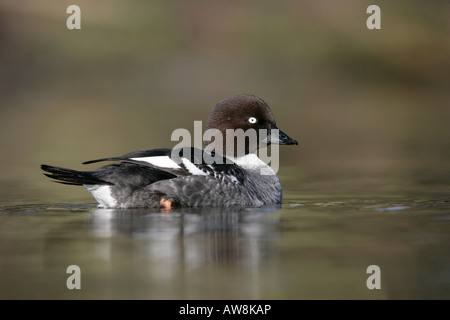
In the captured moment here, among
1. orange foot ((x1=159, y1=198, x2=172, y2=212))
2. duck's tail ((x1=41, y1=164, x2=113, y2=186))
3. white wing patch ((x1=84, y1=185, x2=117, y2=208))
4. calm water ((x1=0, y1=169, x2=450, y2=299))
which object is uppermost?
duck's tail ((x1=41, y1=164, x2=113, y2=186))

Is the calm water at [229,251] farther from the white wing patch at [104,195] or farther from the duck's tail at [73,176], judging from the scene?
the duck's tail at [73,176]

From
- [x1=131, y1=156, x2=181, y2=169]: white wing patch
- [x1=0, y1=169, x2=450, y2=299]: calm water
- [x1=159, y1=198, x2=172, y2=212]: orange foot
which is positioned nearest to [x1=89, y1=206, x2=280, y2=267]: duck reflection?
[x1=0, y1=169, x2=450, y2=299]: calm water

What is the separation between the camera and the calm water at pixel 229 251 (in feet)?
18.4

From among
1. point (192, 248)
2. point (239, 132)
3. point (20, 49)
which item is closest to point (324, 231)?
point (192, 248)

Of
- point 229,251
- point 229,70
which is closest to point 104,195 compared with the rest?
point 229,251

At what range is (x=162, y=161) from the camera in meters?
8.72

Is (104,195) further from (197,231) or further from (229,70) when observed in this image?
(229,70)

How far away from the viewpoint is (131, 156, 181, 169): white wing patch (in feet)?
28.2

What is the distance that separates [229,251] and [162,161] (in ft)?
7.53

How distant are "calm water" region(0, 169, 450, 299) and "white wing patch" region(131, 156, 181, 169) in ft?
1.52

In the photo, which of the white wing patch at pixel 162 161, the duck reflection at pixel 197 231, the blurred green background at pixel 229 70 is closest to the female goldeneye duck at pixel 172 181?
the white wing patch at pixel 162 161

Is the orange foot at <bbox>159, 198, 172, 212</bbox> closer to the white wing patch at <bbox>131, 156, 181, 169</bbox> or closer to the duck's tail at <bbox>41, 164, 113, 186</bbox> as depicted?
the white wing patch at <bbox>131, 156, 181, 169</bbox>

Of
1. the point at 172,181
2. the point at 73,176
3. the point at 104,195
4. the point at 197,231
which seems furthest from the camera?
the point at 172,181

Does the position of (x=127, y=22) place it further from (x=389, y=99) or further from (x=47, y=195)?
(x=47, y=195)
